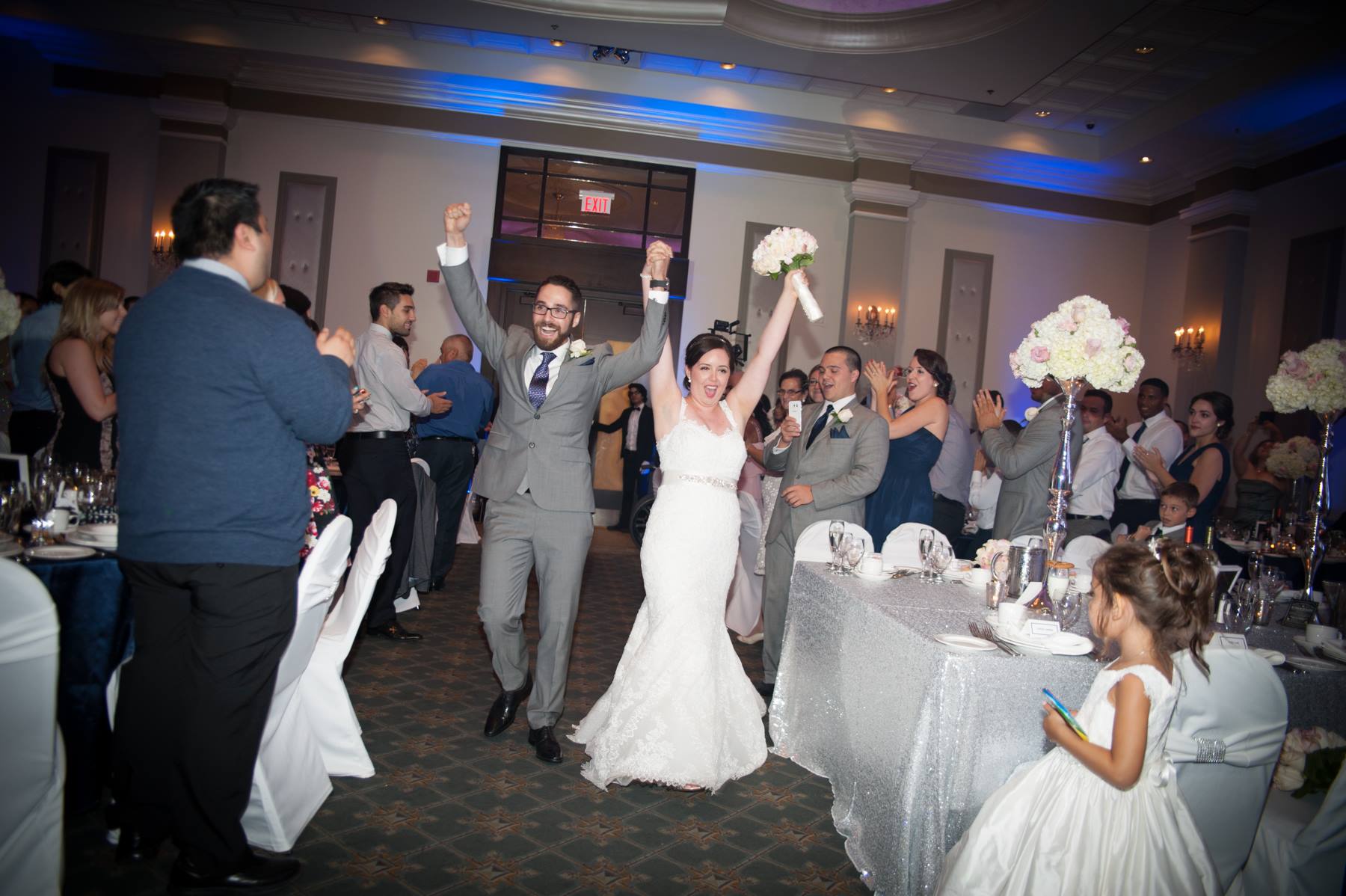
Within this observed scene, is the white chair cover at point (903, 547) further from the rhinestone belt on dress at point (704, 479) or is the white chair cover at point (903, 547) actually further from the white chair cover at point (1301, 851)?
the white chair cover at point (1301, 851)

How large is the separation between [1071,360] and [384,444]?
338 cm

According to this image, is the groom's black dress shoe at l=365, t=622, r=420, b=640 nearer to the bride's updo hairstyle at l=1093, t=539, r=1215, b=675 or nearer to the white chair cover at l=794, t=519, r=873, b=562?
the white chair cover at l=794, t=519, r=873, b=562

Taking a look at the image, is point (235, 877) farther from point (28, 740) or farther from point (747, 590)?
point (747, 590)

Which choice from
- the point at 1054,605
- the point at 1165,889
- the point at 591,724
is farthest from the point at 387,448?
the point at 1165,889

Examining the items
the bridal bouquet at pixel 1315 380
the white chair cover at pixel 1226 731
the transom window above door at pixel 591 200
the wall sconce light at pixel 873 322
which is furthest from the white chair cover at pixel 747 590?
the transom window above door at pixel 591 200

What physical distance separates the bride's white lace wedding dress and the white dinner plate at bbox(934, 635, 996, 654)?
102cm

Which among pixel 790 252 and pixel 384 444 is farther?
pixel 384 444

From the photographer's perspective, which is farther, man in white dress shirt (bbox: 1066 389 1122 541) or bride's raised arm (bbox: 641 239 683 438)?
man in white dress shirt (bbox: 1066 389 1122 541)

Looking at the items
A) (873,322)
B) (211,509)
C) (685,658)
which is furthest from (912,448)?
(873,322)

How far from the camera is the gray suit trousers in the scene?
3.38m

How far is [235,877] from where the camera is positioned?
2.32m

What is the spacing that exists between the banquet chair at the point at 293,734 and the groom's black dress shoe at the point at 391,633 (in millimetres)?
2052

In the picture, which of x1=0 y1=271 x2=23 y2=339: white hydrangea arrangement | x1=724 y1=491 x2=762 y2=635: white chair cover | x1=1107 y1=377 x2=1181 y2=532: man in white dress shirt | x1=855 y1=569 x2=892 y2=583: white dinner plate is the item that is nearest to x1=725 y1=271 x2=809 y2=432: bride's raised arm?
x1=855 y1=569 x2=892 y2=583: white dinner plate

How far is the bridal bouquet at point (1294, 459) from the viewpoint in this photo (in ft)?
19.8
